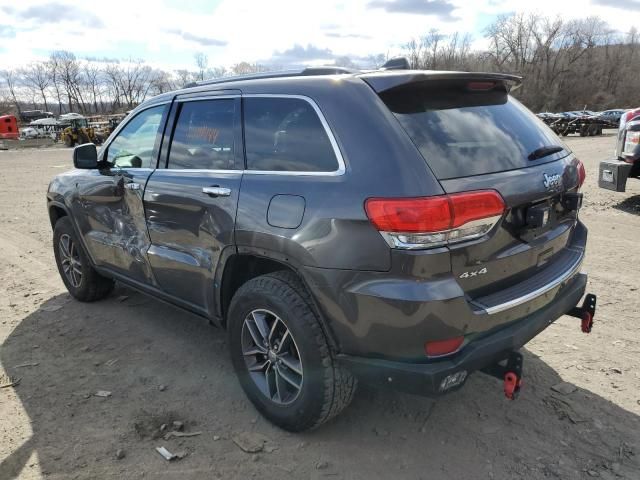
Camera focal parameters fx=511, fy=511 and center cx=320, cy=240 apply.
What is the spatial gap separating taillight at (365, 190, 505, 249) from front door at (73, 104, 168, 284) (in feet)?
6.76

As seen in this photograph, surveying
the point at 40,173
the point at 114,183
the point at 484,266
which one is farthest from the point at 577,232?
the point at 40,173

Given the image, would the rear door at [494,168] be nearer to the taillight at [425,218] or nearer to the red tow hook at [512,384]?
the taillight at [425,218]

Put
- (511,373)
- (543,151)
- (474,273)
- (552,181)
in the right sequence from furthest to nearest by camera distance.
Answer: (543,151)
(552,181)
(511,373)
(474,273)

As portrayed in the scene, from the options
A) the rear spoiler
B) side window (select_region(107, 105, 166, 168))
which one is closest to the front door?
side window (select_region(107, 105, 166, 168))

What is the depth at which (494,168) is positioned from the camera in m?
2.53

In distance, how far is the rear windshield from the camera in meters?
2.40

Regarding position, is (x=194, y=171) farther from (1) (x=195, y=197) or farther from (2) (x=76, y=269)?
(2) (x=76, y=269)

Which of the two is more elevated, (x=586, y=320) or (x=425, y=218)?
(x=425, y=218)

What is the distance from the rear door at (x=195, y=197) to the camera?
3.00 metres

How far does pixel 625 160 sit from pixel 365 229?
22.0 ft

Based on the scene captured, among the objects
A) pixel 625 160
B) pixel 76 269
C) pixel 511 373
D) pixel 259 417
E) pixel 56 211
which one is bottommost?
pixel 259 417

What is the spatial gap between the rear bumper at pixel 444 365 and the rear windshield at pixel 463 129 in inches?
31.1

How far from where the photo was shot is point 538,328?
266 cm

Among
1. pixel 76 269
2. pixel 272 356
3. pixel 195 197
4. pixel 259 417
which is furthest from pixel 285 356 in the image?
pixel 76 269
